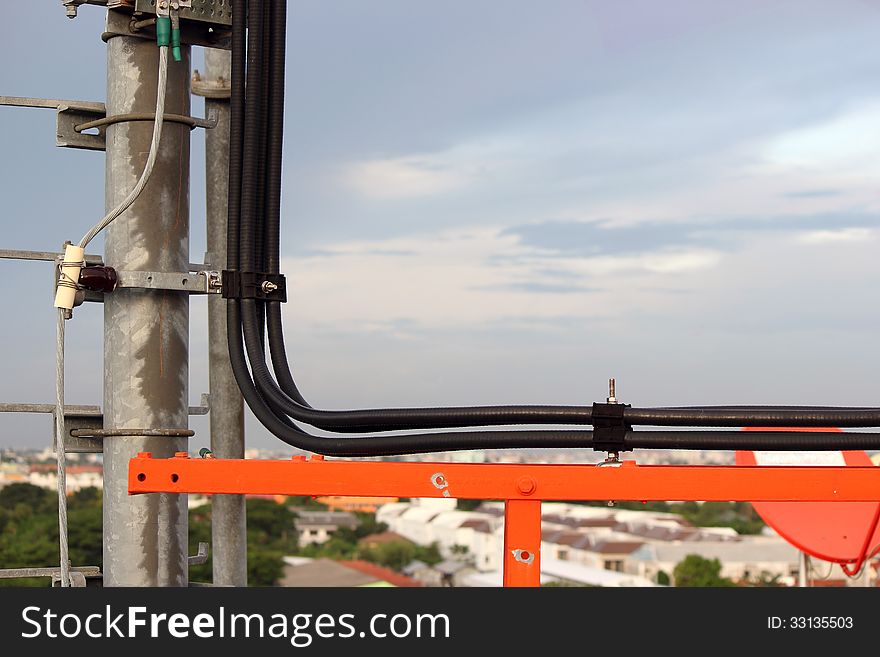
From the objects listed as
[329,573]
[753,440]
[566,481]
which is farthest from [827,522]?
[329,573]

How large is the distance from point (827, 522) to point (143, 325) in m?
3.03

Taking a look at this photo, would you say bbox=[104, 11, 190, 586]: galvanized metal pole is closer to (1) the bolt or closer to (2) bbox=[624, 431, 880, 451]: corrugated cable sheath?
(1) the bolt

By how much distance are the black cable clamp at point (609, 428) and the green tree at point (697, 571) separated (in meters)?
79.6

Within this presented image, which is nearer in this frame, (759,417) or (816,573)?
(759,417)

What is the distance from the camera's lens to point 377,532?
101 meters

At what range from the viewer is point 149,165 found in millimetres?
4059

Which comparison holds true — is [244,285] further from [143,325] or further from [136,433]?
[136,433]

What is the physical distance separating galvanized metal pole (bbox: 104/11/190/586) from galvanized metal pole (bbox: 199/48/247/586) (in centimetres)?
19

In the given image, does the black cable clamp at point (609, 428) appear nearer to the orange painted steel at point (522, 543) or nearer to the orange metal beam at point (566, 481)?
the orange metal beam at point (566, 481)

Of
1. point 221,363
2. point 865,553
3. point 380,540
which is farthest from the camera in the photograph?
point 380,540

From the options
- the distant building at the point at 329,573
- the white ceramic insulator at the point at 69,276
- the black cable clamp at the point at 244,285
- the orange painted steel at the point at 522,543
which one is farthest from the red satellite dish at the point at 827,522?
the distant building at the point at 329,573
